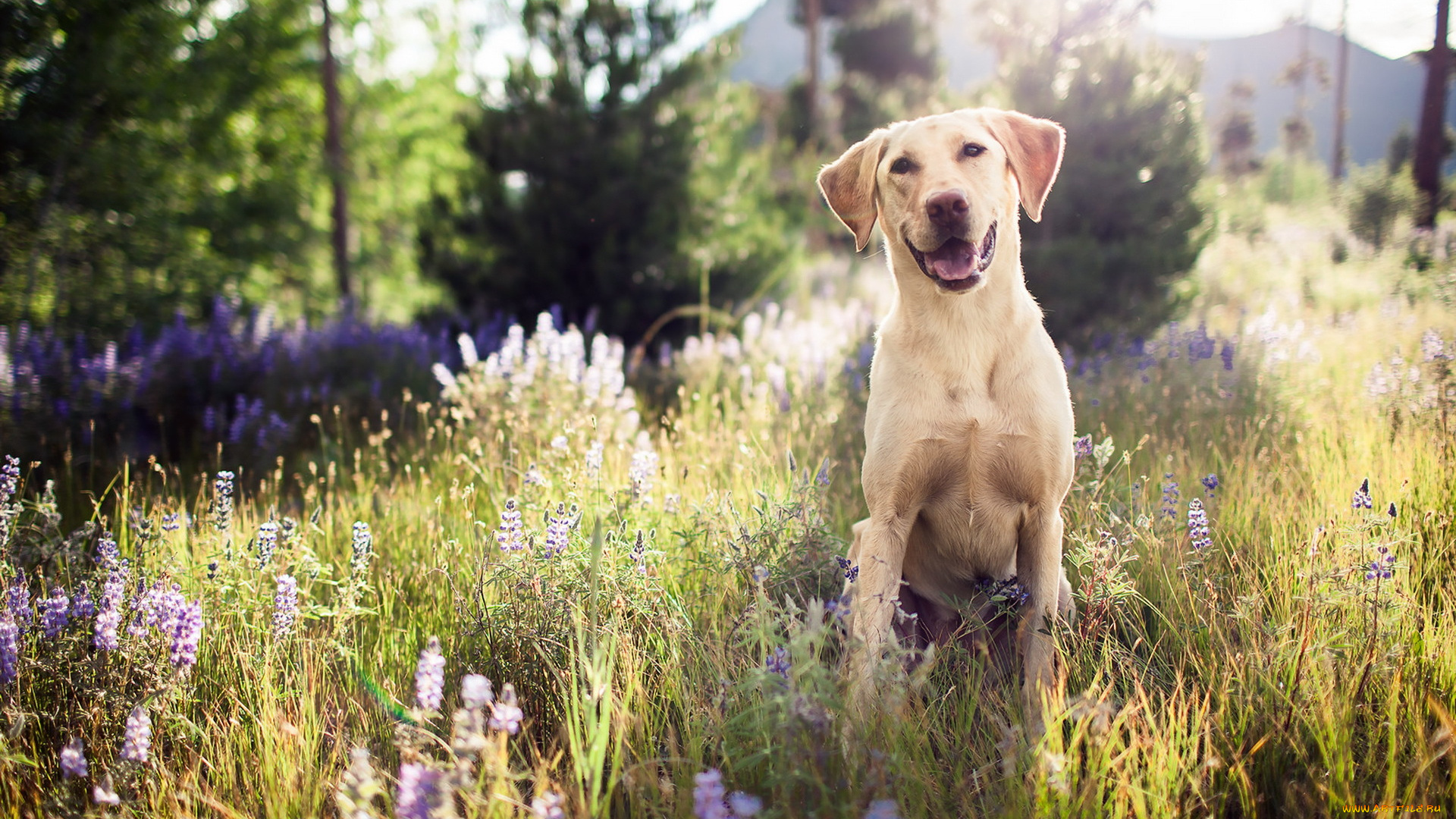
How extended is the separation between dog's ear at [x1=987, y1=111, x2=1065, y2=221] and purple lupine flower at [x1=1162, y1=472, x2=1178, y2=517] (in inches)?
41.0

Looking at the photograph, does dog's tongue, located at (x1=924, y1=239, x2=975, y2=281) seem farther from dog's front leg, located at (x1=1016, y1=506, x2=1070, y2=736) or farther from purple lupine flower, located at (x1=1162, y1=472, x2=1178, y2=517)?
purple lupine flower, located at (x1=1162, y1=472, x2=1178, y2=517)

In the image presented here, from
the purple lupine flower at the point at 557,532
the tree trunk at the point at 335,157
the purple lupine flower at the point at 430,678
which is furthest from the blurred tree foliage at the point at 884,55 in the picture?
the purple lupine flower at the point at 430,678

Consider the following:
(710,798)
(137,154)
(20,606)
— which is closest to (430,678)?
(710,798)

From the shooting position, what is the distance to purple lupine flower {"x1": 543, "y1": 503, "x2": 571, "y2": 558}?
6.97ft

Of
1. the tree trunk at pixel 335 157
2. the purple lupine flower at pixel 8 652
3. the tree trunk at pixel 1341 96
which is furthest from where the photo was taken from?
the tree trunk at pixel 1341 96

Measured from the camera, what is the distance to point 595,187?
26.2ft

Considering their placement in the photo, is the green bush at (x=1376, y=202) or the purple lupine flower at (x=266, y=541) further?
the green bush at (x=1376, y=202)

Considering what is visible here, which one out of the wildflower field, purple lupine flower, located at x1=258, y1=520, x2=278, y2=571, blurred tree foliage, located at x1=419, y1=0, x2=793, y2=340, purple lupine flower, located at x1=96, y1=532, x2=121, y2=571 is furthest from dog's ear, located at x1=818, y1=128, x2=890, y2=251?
blurred tree foliage, located at x1=419, y1=0, x2=793, y2=340

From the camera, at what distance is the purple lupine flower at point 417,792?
1160 mm

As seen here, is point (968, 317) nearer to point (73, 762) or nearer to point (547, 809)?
point (547, 809)

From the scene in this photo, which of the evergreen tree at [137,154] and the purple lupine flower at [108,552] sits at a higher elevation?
the evergreen tree at [137,154]

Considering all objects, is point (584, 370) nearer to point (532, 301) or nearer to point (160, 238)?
point (532, 301)

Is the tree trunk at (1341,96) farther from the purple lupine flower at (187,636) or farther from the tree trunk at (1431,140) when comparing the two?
the purple lupine flower at (187,636)

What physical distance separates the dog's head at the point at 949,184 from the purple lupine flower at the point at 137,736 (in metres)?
2.17
